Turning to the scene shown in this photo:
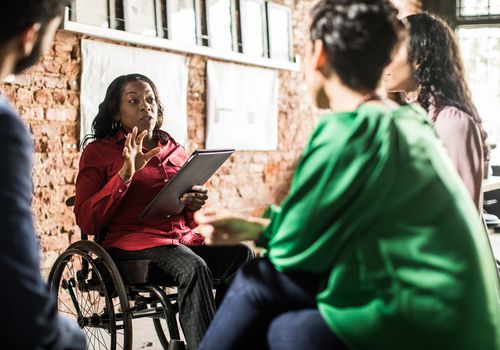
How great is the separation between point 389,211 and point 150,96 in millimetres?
1728

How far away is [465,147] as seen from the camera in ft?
7.41

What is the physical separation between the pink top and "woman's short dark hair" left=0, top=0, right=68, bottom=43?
155 centimetres

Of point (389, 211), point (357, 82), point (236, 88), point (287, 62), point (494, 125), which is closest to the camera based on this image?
point (389, 211)

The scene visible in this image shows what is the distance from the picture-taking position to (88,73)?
153 inches

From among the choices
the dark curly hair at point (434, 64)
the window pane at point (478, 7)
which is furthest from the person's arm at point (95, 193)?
the window pane at point (478, 7)

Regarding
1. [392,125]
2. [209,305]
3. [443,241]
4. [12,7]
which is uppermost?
[12,7]

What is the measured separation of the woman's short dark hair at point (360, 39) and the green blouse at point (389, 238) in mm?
107

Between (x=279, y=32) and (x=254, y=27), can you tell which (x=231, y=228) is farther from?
(x=279, y=32)

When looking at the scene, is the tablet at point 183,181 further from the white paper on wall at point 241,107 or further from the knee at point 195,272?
the white paper on wall at point 241,107

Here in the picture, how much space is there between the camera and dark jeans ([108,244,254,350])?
2404 millimetres

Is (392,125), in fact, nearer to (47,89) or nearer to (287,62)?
(47,89)

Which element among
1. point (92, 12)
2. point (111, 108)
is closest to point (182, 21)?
point (92, 12)

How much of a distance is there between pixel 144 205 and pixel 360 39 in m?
1.51

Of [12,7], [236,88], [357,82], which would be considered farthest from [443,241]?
[236,88]
